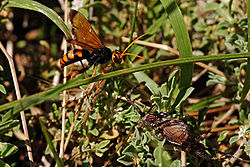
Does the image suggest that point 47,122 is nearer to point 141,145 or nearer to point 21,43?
point 141,145

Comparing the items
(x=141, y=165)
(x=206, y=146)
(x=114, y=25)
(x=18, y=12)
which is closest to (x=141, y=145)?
(x=141, y=165)

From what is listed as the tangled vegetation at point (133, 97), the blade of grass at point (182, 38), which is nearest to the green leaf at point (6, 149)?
the tangled vegetation at point (133, 97)

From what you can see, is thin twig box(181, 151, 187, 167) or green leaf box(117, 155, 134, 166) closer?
thin twig box(181, 151, 187, 167)

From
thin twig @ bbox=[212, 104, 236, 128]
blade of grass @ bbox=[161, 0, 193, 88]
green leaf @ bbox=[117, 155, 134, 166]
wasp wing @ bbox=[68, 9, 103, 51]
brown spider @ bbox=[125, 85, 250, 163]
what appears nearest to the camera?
brown spider @ bbox=[125, 85, 250, 163]

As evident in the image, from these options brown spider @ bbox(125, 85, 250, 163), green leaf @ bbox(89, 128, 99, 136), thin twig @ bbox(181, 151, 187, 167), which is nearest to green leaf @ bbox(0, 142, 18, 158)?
green leaf @ bbox(89, 128, 99, 136)

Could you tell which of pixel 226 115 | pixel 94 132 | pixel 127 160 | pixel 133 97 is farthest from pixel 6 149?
pixel 226 115

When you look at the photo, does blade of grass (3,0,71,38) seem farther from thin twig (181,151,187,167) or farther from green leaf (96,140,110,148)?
thin twig (181,151,187,167)
